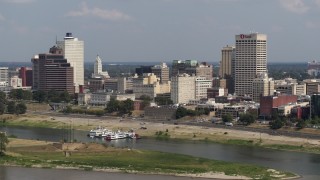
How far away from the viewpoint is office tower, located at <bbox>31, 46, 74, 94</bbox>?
100 meters

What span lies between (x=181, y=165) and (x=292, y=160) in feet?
28.5

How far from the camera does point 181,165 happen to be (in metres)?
41.3

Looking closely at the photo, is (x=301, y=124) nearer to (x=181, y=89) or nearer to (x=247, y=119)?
(x=247, y=119)

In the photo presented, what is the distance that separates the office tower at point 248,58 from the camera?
97.8 m

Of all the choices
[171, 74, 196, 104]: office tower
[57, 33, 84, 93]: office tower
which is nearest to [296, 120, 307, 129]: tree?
[171, 74, 196, 104]: office tower

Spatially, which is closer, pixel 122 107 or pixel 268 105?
pixel 268 105

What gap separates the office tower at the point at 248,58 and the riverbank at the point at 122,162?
5277cm

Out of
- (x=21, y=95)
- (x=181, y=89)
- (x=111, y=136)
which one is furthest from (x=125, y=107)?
(x=21, y=95)

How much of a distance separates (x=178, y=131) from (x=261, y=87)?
29603 mm

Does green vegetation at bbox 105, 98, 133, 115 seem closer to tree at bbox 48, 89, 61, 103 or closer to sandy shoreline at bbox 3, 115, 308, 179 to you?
sandy shoreline at bbox 3, 115, 308, 179

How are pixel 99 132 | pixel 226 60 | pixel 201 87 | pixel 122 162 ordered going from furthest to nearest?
1. pixel 226 60
2. pixel 201 87
3. pixel 99 132
4. pixel 122 162

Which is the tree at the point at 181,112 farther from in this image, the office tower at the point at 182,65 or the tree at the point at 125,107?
the office tower at the point at 182,65

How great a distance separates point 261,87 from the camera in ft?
292

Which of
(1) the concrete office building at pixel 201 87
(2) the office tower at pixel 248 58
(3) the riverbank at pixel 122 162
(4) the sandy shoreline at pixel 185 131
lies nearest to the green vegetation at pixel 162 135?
(4) the sandy shoreline at pixel 185 131
